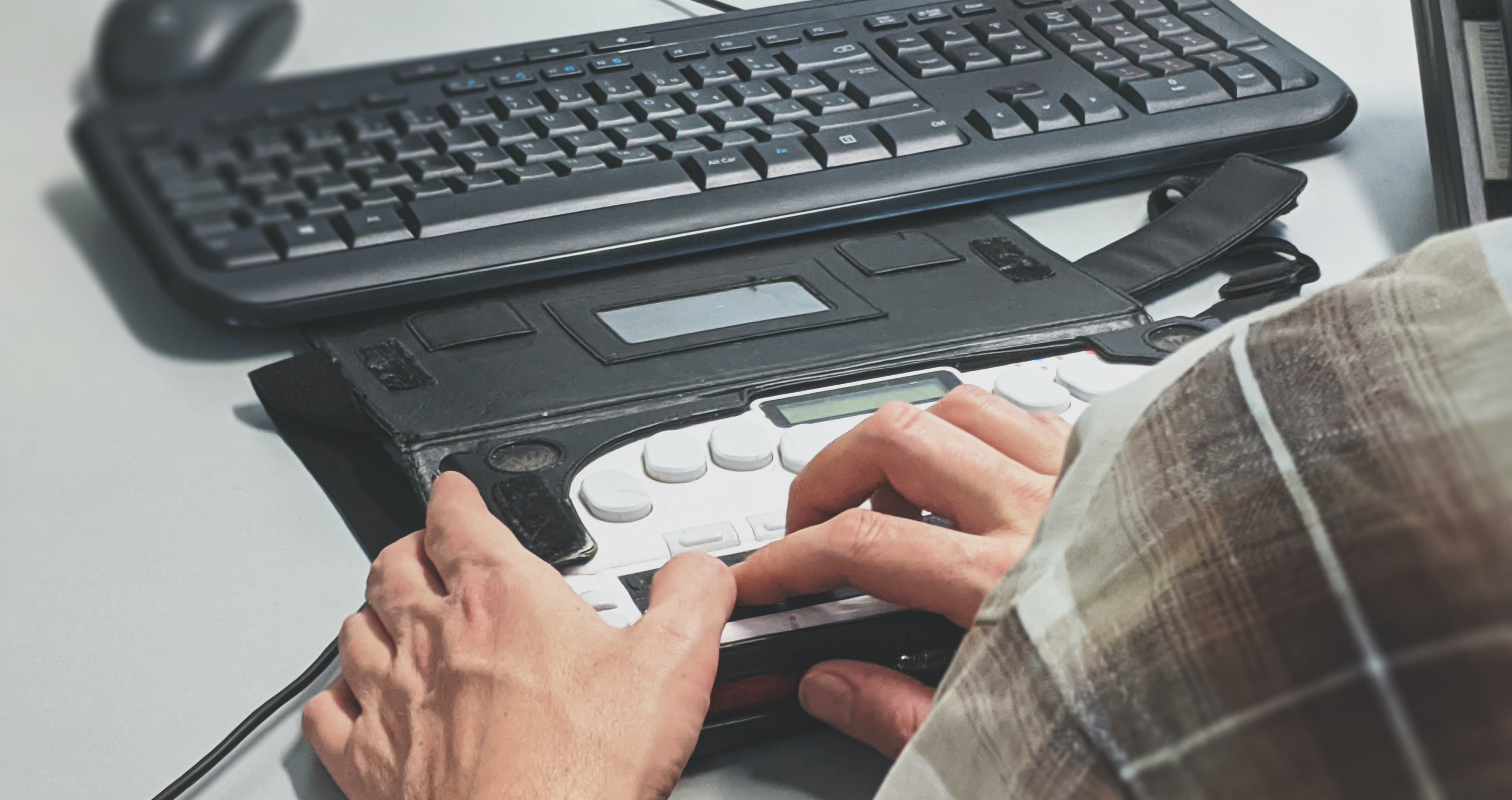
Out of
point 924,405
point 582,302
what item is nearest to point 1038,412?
point 924,405

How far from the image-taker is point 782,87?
51 cm

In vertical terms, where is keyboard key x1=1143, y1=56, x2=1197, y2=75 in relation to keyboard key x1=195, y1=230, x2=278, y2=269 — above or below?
below

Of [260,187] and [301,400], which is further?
[301,400]

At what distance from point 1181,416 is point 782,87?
335 mm

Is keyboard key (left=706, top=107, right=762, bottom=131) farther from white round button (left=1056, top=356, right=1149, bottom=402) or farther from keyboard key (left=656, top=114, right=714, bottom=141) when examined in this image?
white round button (left=1056, top=356, right=1149, bottom=402)

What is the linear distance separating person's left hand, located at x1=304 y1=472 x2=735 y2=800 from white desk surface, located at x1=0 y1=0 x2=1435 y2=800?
0.01m

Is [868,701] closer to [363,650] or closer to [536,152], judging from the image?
[363,650]

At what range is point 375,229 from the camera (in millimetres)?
408

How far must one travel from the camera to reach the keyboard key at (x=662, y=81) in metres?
0.49

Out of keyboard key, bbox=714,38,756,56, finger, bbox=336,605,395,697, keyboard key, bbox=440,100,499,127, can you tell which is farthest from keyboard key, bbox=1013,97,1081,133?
finger, bbox=336,605,395,697

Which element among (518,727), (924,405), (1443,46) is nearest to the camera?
(518,727)

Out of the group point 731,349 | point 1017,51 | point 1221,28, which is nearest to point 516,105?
point 731,349

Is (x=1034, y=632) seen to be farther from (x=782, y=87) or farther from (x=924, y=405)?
(x=782, y=87)

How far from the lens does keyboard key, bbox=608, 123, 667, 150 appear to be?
0.47 metres
